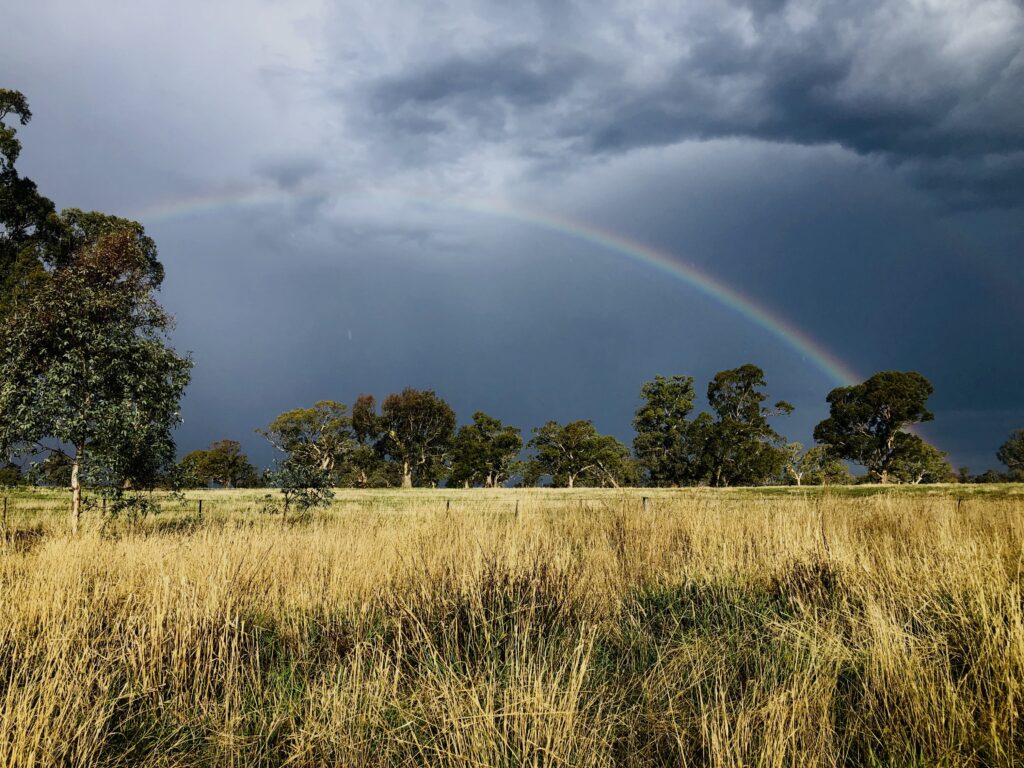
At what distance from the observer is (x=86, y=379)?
11391mm

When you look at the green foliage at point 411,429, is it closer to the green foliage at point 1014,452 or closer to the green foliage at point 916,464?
the green foliage at point 916,464

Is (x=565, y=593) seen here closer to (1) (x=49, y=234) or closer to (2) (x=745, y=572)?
(2) (x=745, y=572)

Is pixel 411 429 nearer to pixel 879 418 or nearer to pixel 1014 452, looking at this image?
pixel 879 418

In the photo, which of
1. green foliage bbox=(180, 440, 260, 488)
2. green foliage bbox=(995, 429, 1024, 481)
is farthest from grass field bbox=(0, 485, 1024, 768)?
green foliage bbox=(995, 429, 1024, 481)

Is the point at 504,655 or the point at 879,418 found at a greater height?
the point at 879,418

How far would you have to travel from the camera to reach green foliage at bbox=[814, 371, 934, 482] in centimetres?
5478

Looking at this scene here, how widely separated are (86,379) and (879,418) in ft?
Result: 206

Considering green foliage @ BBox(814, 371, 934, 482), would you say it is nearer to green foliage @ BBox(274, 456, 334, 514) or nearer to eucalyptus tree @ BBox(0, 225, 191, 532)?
green foliage @ BBox(274, 456, 334, 514)

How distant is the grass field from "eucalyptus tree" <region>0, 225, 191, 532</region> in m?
3.69

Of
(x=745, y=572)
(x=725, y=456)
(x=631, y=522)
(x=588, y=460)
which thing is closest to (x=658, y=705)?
(x=745, y=572)

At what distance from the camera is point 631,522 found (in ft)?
35.8

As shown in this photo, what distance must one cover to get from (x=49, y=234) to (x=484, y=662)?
2937cm

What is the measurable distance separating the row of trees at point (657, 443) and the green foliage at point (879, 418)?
98 mm

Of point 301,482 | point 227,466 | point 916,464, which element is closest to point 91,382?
point 301,482
